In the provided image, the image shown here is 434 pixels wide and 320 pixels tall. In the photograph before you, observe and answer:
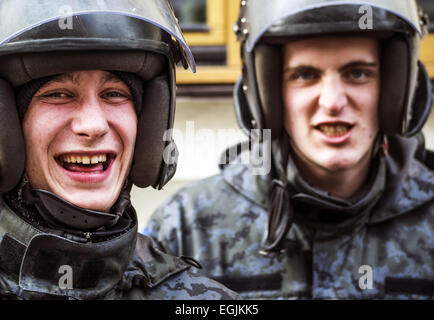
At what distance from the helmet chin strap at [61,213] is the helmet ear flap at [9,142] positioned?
0.20 ft

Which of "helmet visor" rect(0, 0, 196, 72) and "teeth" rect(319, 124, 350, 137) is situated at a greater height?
"helmet visor" rect(0, 0, 196, 72)

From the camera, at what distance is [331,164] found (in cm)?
323

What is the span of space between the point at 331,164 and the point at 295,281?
485 mm

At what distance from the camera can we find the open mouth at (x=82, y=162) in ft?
7.07

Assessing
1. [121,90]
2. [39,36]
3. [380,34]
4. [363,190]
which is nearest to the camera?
[39,36]

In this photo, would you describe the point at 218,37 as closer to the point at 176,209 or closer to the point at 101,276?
the point at 176,209

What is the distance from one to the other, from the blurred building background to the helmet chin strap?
364cm

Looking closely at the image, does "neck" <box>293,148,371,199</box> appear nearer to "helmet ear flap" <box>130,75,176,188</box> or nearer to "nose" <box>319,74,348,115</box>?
"nose" <box>319,74,348,115</box>

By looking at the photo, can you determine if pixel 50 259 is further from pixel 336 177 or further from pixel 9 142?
pixel 336 177

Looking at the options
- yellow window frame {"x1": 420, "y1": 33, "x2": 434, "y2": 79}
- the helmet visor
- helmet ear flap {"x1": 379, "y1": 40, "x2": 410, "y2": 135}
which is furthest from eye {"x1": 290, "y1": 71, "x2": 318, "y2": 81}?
yellow window frame {"x1": 420, "y1": 33, "x2": 434, "y2": 79}

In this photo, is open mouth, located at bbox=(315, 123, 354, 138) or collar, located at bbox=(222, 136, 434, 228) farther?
collar, located at bbox=(222, 136, 434, 228)

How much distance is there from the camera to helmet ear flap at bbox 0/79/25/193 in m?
2.07
